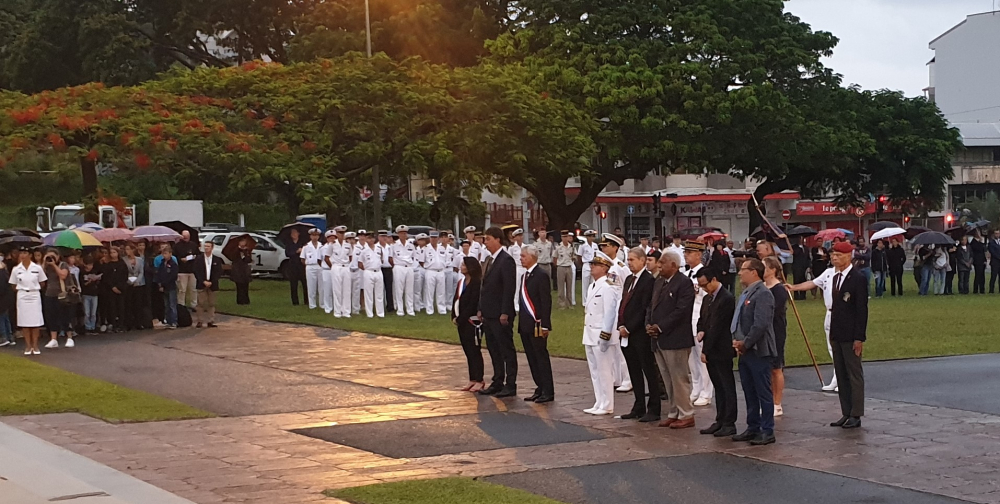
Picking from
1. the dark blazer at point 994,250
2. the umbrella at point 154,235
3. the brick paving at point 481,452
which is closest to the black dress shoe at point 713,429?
the brick paving at point 481,452

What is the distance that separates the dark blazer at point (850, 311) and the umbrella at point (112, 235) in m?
17.8

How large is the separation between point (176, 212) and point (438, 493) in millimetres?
37559

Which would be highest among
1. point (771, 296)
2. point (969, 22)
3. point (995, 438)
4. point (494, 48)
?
point (969, 22)

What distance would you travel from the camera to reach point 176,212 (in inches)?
1754

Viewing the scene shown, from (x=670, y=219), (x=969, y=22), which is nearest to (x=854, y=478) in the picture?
(x=670, y=219)

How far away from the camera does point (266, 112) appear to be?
1253 inches

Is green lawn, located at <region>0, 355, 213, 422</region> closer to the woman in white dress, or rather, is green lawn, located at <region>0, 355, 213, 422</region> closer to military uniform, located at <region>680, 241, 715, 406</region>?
the woman in white dress

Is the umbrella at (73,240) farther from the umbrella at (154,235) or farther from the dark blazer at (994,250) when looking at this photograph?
the dark blazer at (994,250)

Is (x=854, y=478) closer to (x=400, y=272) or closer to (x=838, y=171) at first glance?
(x=400, y=272)

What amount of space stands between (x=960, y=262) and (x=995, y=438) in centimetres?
2405

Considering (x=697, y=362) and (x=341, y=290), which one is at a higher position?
(x=341, y=290)

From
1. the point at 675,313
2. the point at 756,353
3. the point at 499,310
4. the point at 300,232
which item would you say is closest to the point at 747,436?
the point at 756,353

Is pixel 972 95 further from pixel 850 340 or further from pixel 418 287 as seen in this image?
pixel 850 340

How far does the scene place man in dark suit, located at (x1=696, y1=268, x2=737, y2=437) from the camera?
11.8 m
